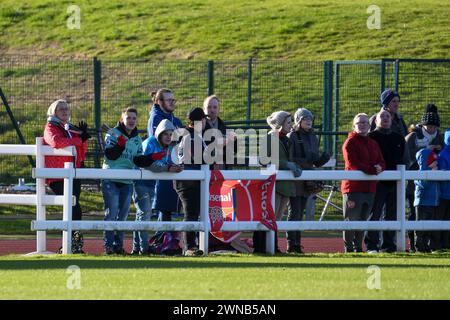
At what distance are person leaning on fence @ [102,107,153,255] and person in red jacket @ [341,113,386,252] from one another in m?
2.81

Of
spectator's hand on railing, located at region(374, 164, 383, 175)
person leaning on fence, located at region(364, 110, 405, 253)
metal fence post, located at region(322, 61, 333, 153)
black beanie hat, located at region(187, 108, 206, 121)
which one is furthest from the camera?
metal fence post, located at region(322, 61, 333, 153)

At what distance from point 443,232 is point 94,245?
512cm

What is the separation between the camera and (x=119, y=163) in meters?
16.8

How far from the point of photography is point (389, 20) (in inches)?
1746

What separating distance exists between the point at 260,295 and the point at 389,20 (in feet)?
112

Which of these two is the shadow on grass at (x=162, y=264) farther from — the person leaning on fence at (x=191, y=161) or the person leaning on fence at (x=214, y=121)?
the person leaning on fence at (x=214, y=121)

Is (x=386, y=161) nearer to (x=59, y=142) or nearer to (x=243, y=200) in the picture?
(x=243, y=200)

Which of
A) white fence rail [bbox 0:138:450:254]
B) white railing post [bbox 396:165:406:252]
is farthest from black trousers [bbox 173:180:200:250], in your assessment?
white railing post [bbox 396:165:406:252]

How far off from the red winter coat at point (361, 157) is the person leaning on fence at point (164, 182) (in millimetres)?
2298

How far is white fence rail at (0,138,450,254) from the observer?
637 inches

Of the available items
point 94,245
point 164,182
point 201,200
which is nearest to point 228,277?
point 201,200

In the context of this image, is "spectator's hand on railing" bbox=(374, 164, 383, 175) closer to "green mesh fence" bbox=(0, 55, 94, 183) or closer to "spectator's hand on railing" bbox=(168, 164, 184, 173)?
"spectator's hand on railing" bbox=(168, 164, 184, 173)

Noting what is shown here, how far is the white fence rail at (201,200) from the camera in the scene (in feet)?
53.1

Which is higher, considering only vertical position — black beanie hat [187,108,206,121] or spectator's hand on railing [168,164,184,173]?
black beanie hat [187,108,206,121]
